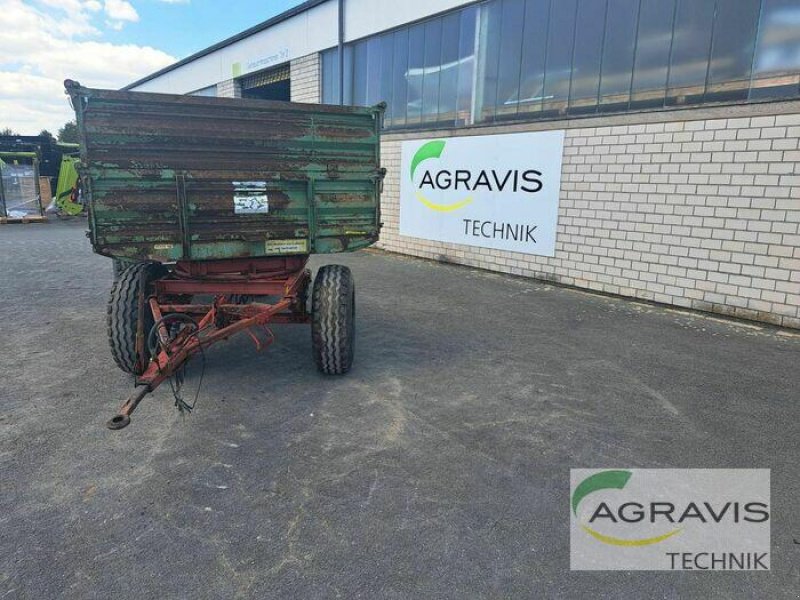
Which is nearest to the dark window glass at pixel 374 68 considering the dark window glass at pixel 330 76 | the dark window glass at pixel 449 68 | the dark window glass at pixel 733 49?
the dark window glass at pixel 330 76

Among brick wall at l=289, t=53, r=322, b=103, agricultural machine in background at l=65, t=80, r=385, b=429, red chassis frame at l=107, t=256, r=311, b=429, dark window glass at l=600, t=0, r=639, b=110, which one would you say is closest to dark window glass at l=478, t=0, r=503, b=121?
dark window glass at l=600, t=0, r=639, b=110

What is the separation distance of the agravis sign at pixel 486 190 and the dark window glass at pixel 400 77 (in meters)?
1.09

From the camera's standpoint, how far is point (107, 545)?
8.35 feet

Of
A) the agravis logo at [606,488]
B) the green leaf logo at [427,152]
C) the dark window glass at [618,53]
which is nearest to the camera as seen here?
the agravis logo at [606,488]

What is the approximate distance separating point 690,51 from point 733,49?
546 millimetres

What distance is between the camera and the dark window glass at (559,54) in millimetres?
8422

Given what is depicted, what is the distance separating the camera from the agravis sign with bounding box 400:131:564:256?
351 inches

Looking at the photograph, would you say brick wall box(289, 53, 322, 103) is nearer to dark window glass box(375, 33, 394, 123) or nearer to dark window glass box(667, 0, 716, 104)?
dark window glass box(375, 33, 394, 123)

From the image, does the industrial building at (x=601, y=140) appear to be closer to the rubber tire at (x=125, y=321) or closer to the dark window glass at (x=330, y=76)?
the dark window glass at (x=330, y=76)

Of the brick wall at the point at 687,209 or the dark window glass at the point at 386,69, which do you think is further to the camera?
the dark window glass at the point at 386,69

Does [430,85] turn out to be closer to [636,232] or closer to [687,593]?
[636,232]

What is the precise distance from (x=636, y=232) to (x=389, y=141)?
647 cm

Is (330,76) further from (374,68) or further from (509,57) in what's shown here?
(509,57)

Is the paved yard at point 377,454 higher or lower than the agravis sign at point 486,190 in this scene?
lower
